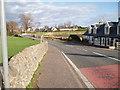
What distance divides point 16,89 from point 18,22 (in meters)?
89.4

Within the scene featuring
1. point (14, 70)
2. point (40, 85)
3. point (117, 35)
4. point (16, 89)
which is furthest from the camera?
point (117, 35)

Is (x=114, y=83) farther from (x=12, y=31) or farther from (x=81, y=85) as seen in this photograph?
(x=12, y=31)

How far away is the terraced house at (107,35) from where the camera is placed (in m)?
27.6

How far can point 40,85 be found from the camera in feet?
17.8

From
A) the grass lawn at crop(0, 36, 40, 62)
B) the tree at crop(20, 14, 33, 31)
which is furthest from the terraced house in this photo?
the tree at crop(20, 14, 33, 31)

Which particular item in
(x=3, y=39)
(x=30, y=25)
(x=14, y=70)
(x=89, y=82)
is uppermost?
(x=30, y=25)

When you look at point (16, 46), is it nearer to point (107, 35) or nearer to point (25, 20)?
point (107, 35)

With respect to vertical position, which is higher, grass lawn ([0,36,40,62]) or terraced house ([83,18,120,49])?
terraced house ([83,18,120,49])

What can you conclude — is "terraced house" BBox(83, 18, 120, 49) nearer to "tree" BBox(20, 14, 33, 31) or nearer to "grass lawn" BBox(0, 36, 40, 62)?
"grass lawn" BBox(0, 36, 40, 62)

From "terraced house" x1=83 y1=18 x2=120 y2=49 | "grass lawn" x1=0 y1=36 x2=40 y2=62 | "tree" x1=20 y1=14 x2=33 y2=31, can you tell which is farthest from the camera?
"tree" x1=20 y1=14 x2=33 y2=31

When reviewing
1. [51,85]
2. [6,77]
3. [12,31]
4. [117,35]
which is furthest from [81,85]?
[12,31]

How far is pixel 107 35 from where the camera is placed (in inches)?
1199

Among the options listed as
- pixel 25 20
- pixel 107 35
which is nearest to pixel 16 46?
pixel 107 35

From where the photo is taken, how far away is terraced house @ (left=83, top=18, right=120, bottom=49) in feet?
90.6
